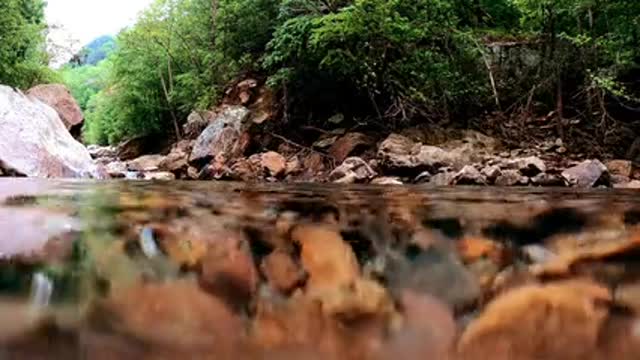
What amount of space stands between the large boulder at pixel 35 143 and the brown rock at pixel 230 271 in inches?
377

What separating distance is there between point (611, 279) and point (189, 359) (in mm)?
1330

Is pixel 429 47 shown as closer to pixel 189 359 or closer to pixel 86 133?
pixel 189 359

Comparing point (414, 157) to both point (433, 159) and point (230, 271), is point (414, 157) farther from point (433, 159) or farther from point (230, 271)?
point (230, 271)

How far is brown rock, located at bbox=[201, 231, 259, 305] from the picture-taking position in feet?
5.40

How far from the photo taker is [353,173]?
454 inches

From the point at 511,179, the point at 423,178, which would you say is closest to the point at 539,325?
the point at 511,179

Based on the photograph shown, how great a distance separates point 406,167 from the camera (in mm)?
11594

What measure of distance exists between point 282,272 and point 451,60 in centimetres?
1331

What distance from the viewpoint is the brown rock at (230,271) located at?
1645 millimetres

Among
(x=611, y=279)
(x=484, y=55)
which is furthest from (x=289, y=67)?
(x=611, y=279)

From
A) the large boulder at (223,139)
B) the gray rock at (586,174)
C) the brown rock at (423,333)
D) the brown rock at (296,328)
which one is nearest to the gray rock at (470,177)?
the gray rock at (586,174)

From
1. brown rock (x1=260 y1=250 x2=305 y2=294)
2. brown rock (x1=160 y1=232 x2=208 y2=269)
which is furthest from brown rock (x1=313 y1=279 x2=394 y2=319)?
brown rock (x1=160 y1=232 x2=208 y2=269)

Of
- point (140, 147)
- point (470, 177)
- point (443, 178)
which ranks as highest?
point (470, 177)

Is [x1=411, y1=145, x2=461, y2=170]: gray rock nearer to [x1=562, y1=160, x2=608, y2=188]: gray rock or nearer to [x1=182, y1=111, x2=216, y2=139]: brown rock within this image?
[x1=562, y1=160, x2=608, y2=188]: gray rock
